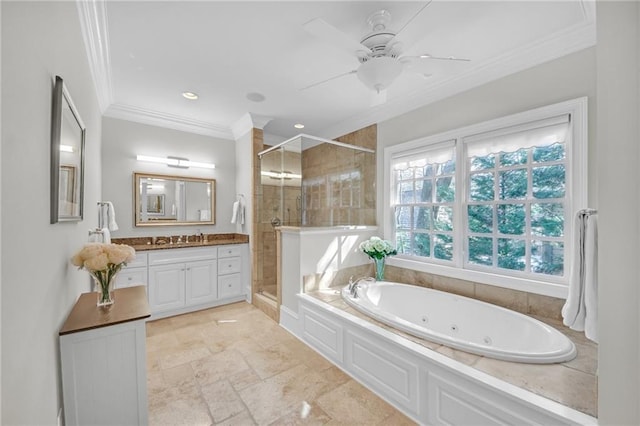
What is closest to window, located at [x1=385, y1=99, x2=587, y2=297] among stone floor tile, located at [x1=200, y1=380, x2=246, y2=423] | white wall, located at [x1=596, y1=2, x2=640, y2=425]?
white wall, located at [x1=596, y1=2, x2=640, y2=425]

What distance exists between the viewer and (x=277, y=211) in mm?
3609

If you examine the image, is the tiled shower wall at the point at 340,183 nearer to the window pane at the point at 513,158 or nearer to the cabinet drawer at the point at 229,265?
the cabinet drawer at the point at 229,265

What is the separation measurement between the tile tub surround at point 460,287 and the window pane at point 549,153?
1110 mm

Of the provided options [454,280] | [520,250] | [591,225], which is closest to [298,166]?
[454,280]

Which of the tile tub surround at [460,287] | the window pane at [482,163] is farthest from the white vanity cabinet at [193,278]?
the window pane at [482,163]

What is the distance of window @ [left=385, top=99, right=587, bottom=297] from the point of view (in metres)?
2.05

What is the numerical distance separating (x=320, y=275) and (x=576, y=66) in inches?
109

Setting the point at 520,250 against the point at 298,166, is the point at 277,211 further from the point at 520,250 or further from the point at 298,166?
the point at 520,250

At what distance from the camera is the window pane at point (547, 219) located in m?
2.10

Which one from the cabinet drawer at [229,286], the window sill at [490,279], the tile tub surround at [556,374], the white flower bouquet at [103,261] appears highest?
the white flower bouquet at [103,261]

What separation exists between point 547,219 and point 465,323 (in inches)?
43.7

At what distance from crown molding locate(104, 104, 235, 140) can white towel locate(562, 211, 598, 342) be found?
410 centimetres

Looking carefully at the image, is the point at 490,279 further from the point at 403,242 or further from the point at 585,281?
the point at 585,281

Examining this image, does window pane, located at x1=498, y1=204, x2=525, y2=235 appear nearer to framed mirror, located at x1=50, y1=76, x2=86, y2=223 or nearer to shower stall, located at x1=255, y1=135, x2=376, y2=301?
shower stall, located at x1=255, y1=135, x2=376, y2=301
